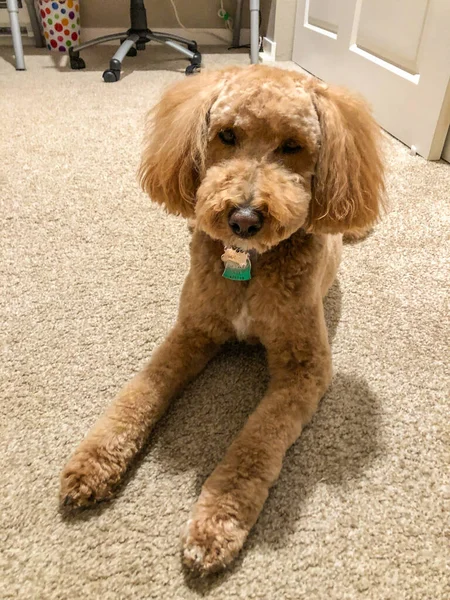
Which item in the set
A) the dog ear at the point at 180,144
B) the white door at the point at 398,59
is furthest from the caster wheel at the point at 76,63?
the dog ear at the point at 180,144

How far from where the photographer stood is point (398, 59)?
1.89 meters

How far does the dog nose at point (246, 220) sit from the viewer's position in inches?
27.8

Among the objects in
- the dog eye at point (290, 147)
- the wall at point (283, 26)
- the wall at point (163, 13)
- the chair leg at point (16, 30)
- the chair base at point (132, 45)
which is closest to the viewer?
the dog eye at point (290, 147)

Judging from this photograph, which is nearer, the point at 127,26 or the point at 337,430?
the point at 337,430

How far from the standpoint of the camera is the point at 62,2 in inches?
112

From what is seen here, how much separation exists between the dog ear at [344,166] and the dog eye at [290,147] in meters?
0.04

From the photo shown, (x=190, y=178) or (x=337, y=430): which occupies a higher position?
(x=190, y=178)

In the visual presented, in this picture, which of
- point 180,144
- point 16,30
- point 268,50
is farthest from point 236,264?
point 268,50

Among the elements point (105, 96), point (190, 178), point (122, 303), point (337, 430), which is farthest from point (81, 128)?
point (337, 430)

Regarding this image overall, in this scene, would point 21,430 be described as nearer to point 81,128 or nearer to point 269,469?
point 269,469

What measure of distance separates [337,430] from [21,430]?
21.7 inches

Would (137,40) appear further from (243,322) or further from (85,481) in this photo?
(85,481)

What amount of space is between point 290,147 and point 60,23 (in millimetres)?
2814

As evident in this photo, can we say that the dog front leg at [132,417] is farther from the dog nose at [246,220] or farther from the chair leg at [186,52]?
the chair leg at [186,52]
